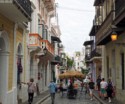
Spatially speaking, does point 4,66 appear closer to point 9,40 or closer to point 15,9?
point 9,40

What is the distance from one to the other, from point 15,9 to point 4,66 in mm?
3684

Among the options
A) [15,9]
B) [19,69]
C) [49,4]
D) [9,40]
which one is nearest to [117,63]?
[19,69]

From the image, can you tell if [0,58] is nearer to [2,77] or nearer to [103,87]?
[2,77]

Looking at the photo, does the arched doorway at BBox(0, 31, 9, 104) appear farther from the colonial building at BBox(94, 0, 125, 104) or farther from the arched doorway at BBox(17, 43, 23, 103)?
the colonial building at BBox(94, 0, 125, 104)

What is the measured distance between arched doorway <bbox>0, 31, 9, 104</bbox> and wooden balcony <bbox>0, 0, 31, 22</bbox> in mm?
1115

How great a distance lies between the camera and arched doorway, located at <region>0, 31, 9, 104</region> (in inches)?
743

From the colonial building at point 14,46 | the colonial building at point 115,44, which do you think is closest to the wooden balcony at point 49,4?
the colonial building at point 115,44

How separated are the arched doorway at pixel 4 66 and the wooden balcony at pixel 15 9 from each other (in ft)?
3.66

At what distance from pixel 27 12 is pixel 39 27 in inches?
567

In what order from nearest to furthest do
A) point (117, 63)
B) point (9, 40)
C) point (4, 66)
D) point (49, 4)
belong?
1. point (4, 66)
2. point (9, 40)
3. point (117, 63)
4. point (49, 4)

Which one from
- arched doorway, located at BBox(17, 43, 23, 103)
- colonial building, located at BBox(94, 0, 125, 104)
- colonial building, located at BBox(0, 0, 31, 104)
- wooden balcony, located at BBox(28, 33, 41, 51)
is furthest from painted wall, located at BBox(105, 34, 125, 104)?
colonial building, located at BBox(0, 0, 31, 104)

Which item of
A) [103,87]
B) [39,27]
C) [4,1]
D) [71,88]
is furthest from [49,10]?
[4,1]

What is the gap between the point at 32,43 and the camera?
91.7 ft

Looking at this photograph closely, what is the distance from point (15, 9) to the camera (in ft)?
55.7
